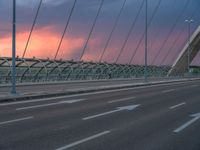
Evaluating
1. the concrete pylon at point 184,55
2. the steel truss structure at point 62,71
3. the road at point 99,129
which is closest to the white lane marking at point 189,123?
the road at point 99,129

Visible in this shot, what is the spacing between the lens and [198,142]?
32.1 feet

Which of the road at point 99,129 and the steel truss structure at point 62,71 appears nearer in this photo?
the road at point 99,129

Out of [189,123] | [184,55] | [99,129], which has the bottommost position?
[189,123]

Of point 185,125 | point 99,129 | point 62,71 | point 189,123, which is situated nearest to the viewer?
point 99,129

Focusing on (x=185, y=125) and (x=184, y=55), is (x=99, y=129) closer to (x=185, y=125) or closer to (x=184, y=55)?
(x=185, y=125)

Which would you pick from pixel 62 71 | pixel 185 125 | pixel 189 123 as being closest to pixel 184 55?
pixel 62 71

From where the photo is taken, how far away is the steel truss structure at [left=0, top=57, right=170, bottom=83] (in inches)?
1494

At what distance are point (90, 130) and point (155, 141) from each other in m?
2.13

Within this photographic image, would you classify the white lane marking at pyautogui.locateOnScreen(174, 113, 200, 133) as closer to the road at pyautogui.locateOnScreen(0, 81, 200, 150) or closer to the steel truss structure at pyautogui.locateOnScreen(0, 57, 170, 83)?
the road at pyautogui.locateOnScreen(0, 81, 200, 150)

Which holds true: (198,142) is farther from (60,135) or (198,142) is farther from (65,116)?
(65,116)

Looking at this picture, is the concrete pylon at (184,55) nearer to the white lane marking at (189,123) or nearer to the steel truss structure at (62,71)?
the steel truss structure at (62,71)

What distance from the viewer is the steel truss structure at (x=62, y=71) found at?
124ft

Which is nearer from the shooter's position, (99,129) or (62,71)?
(99,129)

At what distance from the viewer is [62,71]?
46.4 meters
